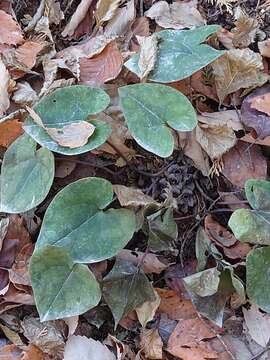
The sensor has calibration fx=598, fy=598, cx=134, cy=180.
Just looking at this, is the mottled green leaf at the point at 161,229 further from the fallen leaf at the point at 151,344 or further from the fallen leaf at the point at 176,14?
the fallen leaf at the point at 176,14

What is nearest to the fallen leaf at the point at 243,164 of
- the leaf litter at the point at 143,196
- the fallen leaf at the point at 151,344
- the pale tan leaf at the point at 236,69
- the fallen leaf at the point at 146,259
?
the leaf litter at the point at 143,196

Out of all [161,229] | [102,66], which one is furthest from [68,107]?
[161,229]

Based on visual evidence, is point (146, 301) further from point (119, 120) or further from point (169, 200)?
point (119, 120)

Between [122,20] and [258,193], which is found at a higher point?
[122,20]

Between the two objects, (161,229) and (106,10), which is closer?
(161,229)

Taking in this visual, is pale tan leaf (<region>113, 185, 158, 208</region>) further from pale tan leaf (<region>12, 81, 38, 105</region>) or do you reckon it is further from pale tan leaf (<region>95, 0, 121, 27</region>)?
pale tan leaf (<region>95, 0, 121, 27</region>)

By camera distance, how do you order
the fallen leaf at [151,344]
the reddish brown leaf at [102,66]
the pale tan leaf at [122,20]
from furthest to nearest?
the pale tan leaf at [122,20], the reddish brown leaf at [102,66], the fallen leaf at [151,344]

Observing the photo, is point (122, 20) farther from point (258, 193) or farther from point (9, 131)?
point (258, 193)

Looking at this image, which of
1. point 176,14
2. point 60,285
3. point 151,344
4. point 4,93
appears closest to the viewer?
point 60,285
